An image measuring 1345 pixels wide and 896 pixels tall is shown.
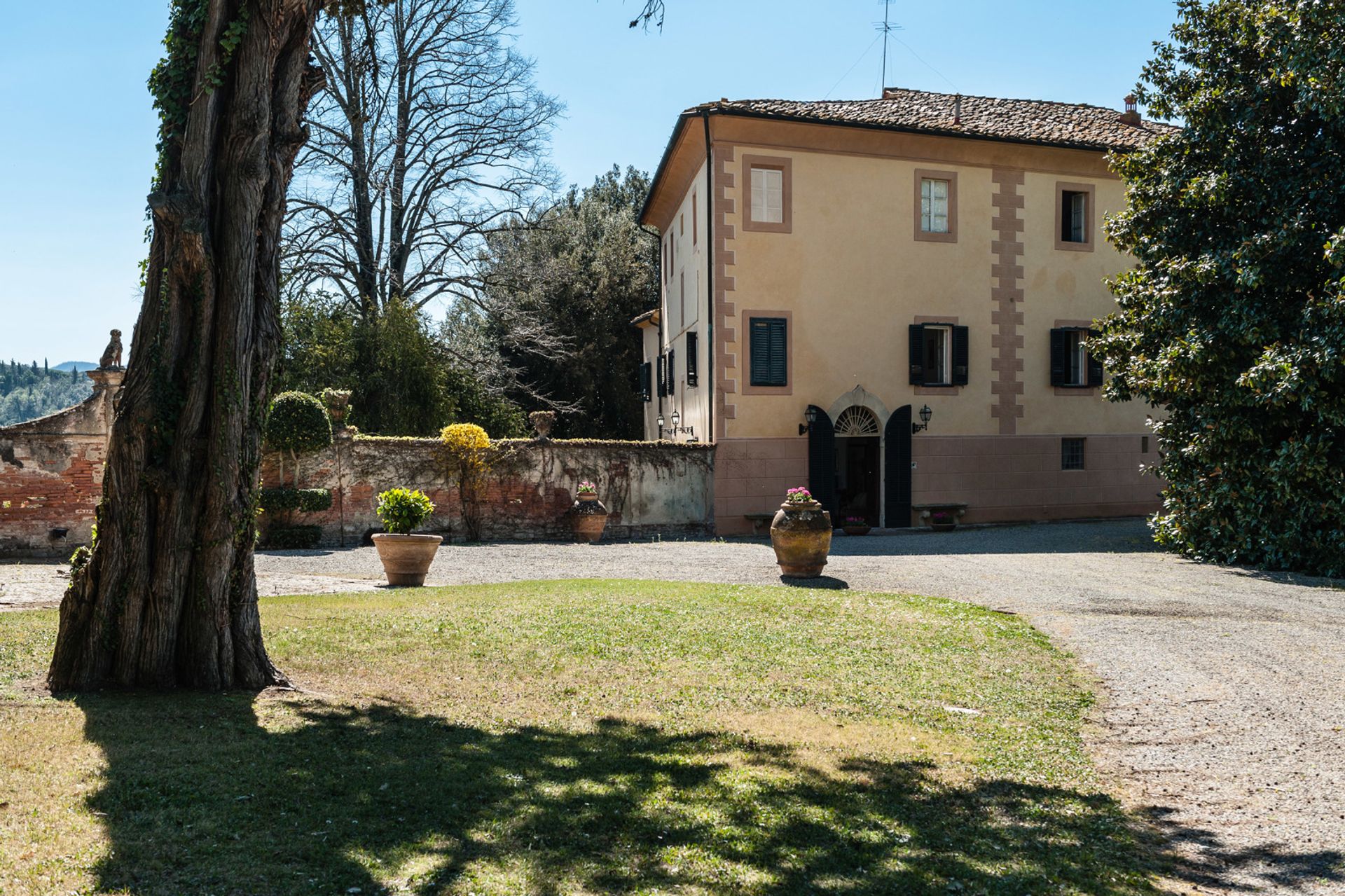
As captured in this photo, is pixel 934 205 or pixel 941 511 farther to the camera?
pixel 934 205

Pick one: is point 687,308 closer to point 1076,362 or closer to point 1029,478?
point 1029,478

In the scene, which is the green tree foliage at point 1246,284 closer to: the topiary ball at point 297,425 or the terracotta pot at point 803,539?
the terracotta pot at point 803,539

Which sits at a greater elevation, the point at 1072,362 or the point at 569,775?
the point at 1072,362

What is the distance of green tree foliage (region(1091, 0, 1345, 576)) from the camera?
13617 mm

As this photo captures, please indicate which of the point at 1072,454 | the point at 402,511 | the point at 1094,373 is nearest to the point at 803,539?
the point at 402,511

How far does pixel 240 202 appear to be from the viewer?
6.35 metres

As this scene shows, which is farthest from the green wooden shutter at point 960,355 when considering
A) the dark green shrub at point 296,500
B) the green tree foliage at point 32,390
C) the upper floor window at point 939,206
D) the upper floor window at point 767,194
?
the green tree foliage at point 32,390

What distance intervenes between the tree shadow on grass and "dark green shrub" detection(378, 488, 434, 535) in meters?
7.37

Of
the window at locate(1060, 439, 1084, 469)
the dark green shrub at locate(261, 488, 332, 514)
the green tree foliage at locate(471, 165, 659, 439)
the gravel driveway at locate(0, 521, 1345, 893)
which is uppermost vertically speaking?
the green tree foliage at locate(471, 165, 659, 439)

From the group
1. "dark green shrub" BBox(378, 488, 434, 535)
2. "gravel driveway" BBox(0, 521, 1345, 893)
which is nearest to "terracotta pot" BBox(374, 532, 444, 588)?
"dark green shrub" BBox(378, 488, 434, 535)

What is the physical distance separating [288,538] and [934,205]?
15.3 meters

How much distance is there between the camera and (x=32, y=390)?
130000 mm

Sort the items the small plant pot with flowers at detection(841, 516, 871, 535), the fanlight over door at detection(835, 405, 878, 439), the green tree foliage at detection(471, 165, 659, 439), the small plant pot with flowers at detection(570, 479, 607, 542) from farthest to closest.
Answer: the green tree foliage at detection(471, 165, 659, 439)
the fanlight over door at detection(835, 405, 878, 439)
the small plant pot with flowers at detection(841, 516, 871, 535)
the small plant pot with flowers at detection(570, 479, 607, 542)

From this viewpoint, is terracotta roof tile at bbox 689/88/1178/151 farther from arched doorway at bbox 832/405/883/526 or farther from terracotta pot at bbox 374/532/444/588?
terracotta pot at bbox 374/532/444/588
